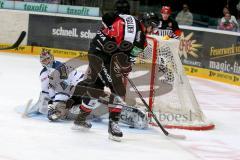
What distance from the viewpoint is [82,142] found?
482cm

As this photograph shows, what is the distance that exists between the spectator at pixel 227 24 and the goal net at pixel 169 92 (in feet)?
14.5

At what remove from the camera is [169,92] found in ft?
19.2

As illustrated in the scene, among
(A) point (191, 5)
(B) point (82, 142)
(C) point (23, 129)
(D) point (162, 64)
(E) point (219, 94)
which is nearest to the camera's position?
(B) point (82, 142)

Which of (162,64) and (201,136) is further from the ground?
(162,64)

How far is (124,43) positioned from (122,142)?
828 millimetres

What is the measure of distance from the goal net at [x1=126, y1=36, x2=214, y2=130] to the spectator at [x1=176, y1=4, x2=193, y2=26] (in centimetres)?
494

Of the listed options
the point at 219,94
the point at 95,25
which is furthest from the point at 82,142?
the point at 95,25

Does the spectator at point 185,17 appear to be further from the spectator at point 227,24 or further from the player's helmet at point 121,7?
the player's helmet at point 121,7

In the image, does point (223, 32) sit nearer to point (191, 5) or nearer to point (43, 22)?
point (191, 5)

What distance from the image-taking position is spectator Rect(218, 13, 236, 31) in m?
10.1

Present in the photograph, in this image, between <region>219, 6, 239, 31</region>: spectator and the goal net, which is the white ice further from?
<region>219, 6, 239, 31</region>: spectator

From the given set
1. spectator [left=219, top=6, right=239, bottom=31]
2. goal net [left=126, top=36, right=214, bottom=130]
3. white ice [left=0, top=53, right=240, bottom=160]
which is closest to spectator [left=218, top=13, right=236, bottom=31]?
spectator [left=219, top=6, right=239, bottom=31]

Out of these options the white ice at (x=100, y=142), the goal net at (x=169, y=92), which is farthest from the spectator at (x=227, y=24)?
the goal net at (x=169, y=92)

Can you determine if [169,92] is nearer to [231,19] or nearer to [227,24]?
[227,24]
